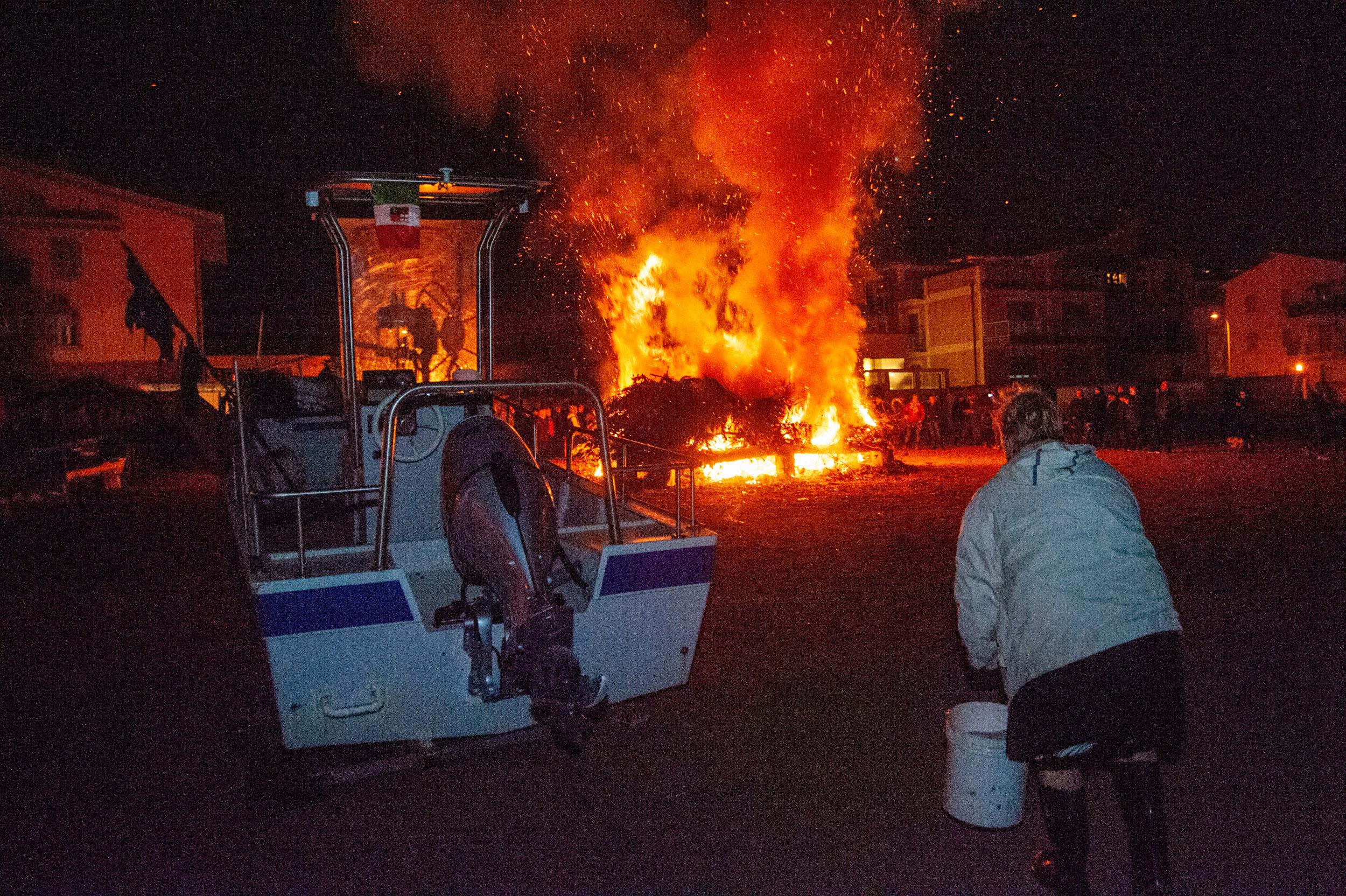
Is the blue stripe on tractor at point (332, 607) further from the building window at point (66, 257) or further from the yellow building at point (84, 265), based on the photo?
the building window at point (66, 257)

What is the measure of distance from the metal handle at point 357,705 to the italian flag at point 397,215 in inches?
102

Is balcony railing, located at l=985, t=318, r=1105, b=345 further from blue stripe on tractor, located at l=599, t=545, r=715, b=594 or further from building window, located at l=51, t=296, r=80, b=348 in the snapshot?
blue stripe on tractor, located at l=599, t=545, r=715, b=594

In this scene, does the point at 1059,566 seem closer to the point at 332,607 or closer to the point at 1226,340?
the point at 332,607

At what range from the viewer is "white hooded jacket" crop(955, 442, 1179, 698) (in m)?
2.84

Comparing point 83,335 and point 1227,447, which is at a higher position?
point 83,335

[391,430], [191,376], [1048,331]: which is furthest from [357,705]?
[1048,331]

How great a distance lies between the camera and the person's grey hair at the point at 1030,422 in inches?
124

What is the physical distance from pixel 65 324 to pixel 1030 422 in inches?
1280

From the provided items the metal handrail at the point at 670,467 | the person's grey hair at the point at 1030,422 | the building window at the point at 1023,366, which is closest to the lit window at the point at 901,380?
the building window at the point at 1023,366

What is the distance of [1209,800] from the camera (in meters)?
4.06

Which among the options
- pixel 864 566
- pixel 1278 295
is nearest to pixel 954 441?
pixel 864 566

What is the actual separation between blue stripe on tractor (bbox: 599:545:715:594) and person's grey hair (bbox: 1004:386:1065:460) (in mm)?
2077

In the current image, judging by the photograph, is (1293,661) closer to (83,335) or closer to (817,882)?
(817,882)

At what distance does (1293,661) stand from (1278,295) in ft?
186
